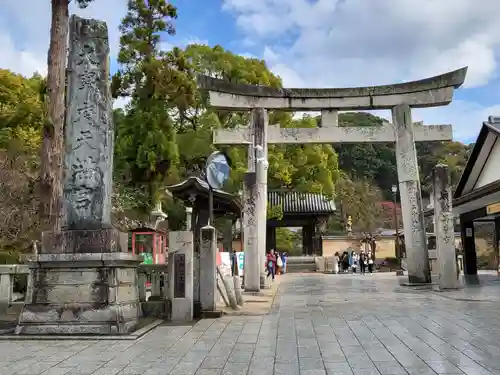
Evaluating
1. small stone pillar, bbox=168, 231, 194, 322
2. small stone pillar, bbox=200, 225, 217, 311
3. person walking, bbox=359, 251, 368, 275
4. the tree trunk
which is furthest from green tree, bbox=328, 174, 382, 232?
small stone pillar, bbox=168, 231, 194, 322

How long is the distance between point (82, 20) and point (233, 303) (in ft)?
24.2

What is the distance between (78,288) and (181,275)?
2.40 meters

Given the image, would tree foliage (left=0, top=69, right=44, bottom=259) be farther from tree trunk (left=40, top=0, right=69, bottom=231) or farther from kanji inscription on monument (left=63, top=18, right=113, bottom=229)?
kanji inscription on monument (left=63, top=18, right=113, bottom=229)

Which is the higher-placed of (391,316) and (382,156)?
(382,156)

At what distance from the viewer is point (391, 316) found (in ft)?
33.3

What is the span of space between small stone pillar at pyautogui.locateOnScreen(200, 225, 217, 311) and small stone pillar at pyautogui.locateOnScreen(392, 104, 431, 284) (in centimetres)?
999


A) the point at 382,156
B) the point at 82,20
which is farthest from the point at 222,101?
the point at 382,156

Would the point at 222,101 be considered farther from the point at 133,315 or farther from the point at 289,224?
the point at 289,224

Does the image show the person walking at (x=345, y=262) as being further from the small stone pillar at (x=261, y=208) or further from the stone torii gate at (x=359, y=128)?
the small stone pillar at (x=261, y=208)

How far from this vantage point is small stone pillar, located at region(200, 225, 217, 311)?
10.6 metres

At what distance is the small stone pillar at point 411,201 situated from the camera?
17.8 metres

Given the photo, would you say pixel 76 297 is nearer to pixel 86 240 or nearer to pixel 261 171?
pixel 86 240

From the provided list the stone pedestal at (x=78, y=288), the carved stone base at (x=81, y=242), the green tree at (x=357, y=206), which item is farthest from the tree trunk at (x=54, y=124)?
the green tree at (x=357, y=206)

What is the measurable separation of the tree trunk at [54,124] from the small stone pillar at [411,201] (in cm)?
1244
